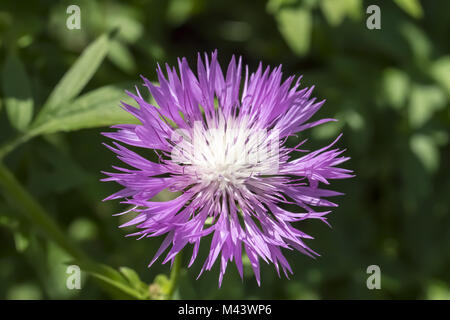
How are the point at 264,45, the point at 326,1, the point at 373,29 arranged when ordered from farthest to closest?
the point at 264,45 → the point at 373,29 → the point at 326,1

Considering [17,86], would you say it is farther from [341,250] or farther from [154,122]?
[341,250]

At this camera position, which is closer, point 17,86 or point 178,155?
point 178,155

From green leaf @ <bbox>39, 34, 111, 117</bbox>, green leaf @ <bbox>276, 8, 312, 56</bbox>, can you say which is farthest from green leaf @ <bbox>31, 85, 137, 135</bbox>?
green leaf @ <bbox>276, 8, 312, 56</bbox>

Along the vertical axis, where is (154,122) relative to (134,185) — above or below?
above

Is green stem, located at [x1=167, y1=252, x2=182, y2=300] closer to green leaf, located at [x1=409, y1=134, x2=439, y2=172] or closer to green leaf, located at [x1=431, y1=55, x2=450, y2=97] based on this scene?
green leaf, located at [x1=409, y1=134, x2=439, y2=172]

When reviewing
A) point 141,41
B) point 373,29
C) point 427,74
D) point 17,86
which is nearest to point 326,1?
point 373,29

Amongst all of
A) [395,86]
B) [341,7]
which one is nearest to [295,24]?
[341,7]

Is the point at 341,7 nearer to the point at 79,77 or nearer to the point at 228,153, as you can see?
the point at 228,153
